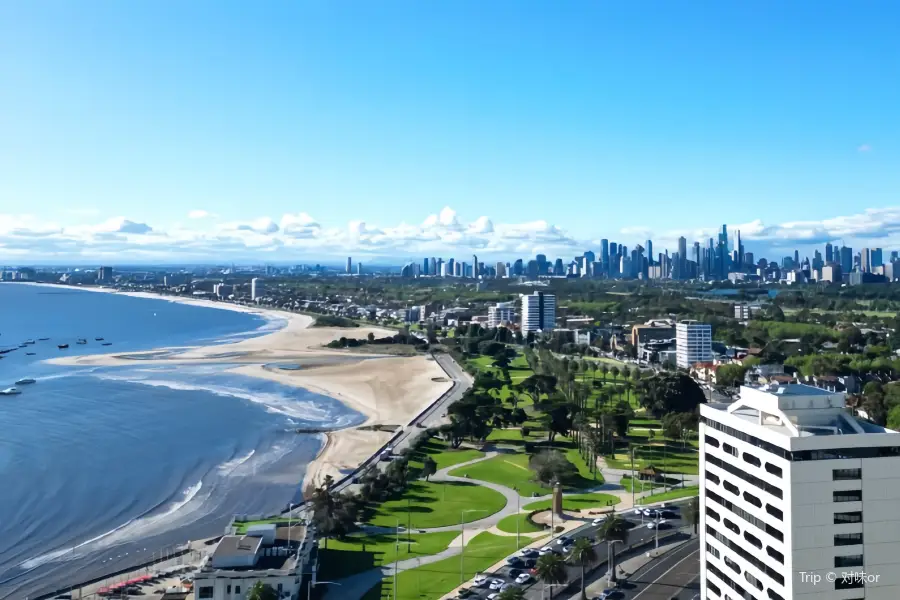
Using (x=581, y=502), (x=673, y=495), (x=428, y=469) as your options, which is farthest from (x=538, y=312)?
(x=581, y=502)

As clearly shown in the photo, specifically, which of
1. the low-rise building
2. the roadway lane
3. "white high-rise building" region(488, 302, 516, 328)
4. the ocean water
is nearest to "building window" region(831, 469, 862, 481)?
the roadway lane

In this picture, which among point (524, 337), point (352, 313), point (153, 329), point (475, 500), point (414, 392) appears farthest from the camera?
point (352, 313)

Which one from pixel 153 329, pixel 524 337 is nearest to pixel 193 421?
pixel 524 337

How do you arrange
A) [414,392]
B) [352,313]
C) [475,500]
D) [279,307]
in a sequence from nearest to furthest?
1. [475,500]
2. [414,392]
3. [352,313]
4. [279,307]

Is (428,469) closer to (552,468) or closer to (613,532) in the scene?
(552,468)

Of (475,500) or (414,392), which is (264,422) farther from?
(475,500)

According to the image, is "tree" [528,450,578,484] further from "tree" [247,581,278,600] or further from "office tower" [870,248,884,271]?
"office tower" [870,248,884,271]

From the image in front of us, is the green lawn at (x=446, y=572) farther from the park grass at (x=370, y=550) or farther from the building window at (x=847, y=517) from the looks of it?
the building window at (x=847, y=517)
